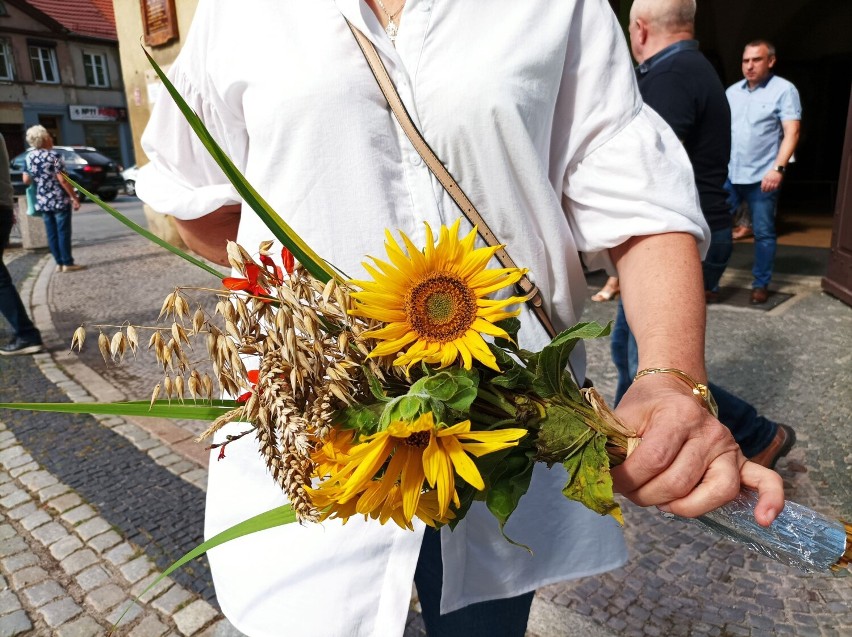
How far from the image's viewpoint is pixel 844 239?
18.5 ft

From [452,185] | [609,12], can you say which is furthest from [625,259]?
[609,12]

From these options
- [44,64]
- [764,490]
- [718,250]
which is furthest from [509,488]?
[44,64]

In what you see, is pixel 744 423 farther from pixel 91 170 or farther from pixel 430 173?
pixel 91 170

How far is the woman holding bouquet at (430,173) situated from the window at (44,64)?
125ft

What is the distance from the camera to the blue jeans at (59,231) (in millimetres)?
8914

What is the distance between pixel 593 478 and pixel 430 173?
588mm

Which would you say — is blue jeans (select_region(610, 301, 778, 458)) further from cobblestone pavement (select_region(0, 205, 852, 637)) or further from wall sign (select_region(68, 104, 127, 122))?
wall sign (select_region(68, 104, 127, 122))

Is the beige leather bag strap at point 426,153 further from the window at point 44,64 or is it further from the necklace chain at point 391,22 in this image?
the window at point 44,64

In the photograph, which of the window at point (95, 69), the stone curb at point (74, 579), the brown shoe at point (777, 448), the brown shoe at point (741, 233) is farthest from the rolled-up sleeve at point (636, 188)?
the window at point (95, 69)

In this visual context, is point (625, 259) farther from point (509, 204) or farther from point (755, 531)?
point (755, 531)

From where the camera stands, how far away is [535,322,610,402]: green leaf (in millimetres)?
791

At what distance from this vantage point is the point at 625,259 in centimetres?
118

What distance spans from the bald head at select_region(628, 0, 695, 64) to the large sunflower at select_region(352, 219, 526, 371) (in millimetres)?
3280

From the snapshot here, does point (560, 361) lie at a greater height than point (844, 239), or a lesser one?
greater
